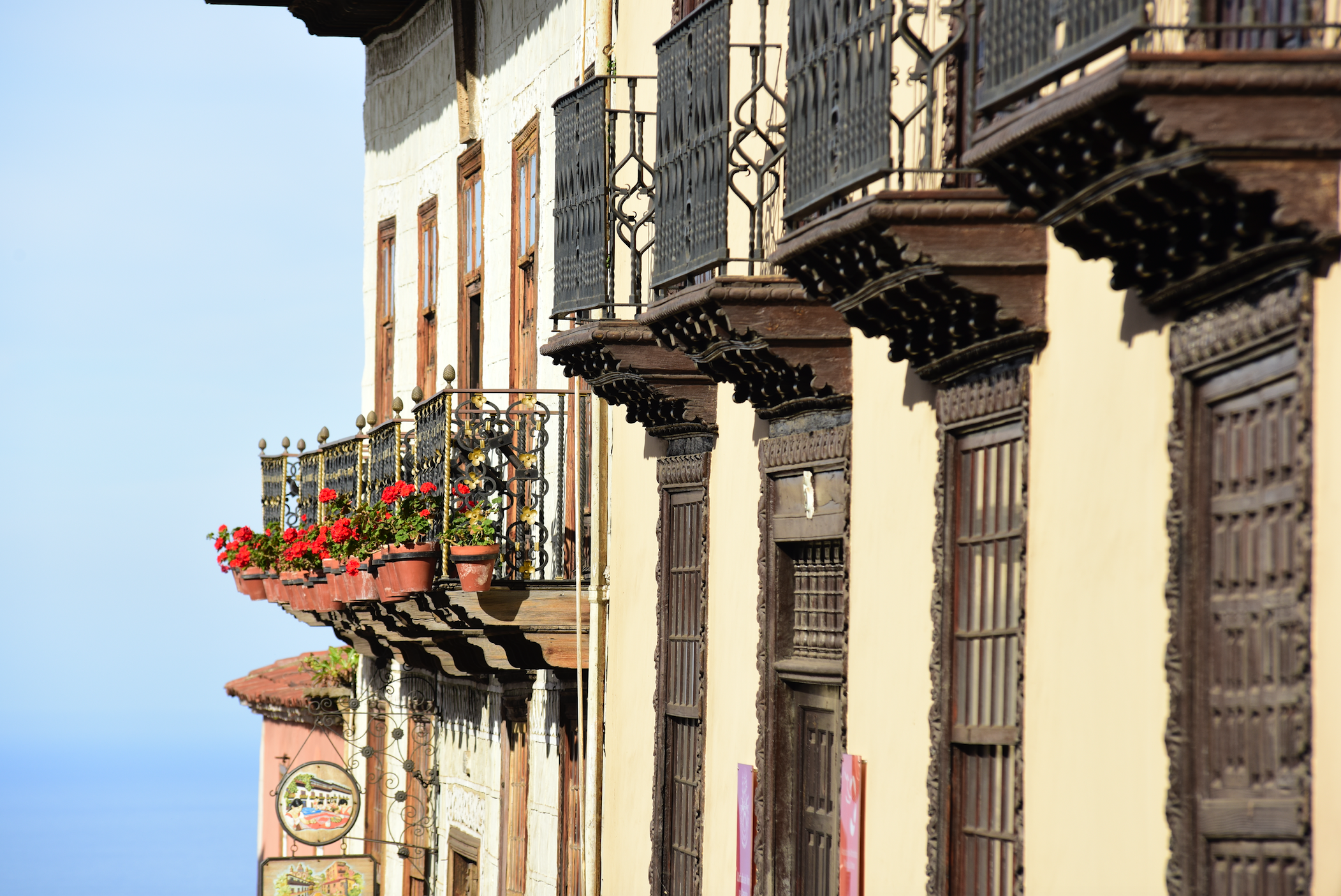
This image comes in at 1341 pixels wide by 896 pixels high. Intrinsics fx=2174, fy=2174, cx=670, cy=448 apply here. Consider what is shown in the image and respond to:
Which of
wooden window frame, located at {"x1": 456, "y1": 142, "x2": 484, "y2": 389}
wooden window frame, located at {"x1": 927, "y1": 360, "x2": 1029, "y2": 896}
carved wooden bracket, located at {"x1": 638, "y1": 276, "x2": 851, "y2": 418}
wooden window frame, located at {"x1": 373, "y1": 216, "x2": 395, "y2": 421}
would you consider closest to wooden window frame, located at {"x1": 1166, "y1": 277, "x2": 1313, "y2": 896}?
wooden window frame, located at {"x1": 927, "y1": 360, "x2": 1029, "y2": 896}

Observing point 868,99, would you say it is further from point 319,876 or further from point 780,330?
point 319,876

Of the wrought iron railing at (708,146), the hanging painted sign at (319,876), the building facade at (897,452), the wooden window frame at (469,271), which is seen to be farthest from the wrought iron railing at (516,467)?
the hanging painted sign at (319,876)

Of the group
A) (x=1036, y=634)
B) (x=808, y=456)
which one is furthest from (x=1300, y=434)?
(x=808, y=456)

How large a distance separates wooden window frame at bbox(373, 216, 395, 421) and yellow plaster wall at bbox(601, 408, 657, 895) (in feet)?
23.5

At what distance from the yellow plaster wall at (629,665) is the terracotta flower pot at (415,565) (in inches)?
47.1

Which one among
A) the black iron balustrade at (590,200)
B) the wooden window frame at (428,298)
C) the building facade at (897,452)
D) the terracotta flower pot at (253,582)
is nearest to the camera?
the building facade at (897,452)

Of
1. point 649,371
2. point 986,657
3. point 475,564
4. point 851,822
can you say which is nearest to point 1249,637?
point 986,657

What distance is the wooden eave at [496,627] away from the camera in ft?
46.4

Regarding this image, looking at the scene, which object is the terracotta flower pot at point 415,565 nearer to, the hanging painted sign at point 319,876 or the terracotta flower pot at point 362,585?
the terracotta flower pot at point 362,585

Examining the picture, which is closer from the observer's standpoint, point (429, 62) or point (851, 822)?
point (851, 822)

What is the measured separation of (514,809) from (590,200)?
18.6 feet

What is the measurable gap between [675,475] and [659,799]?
193 cm

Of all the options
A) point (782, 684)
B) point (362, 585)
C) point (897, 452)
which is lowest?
point (782, 684)

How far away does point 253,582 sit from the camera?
67.3 feet
